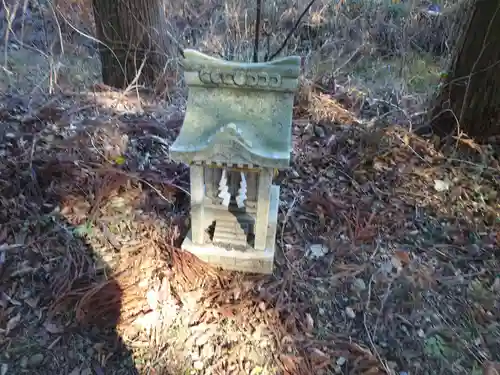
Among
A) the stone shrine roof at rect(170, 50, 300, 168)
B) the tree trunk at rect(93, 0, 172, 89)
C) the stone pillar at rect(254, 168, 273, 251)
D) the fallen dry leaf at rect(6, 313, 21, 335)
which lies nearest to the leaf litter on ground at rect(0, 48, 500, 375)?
the fallen dry leaf at rect(6, 313, 21, 335)

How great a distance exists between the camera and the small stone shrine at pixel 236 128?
6.66 feet

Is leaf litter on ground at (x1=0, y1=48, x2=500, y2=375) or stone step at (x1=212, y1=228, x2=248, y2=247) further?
stone step at (x1=212, y1=228, x2=248, y2=247)

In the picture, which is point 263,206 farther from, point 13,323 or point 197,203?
point 13,323

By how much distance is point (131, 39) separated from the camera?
15.2ft

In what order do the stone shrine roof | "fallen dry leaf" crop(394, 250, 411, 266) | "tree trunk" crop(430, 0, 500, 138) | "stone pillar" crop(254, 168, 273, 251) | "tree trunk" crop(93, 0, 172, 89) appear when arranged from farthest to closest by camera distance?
"tree trunk" crop(93, 0, 172, 89)
"tree trunk" crop(430, 0, 500, 138)
"fallen dry leaf" crop(394, 250, 411, 266)
"stone pillar" crop(254, 168, 273, 251)
the stone shrine roof

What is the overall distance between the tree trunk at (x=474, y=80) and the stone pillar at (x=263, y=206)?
2.33 meters

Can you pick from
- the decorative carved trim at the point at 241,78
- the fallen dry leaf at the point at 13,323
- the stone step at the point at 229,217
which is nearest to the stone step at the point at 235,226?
the stone step at the point at 229,217

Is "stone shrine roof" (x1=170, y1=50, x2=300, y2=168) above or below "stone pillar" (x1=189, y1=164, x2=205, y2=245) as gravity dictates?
above

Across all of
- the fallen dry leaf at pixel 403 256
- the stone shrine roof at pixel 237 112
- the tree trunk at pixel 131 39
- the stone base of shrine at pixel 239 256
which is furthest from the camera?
the tree trunk at pixel 131 39

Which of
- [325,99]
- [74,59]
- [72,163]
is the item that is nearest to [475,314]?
[325,99]

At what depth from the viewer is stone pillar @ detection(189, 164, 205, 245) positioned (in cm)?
227

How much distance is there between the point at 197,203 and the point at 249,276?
648mm

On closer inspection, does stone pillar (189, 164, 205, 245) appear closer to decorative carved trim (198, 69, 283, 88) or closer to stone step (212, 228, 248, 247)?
stone step (212, 228, 248, 247)

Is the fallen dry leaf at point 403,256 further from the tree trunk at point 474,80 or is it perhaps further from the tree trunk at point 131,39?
the tree trunk at point 131,39
